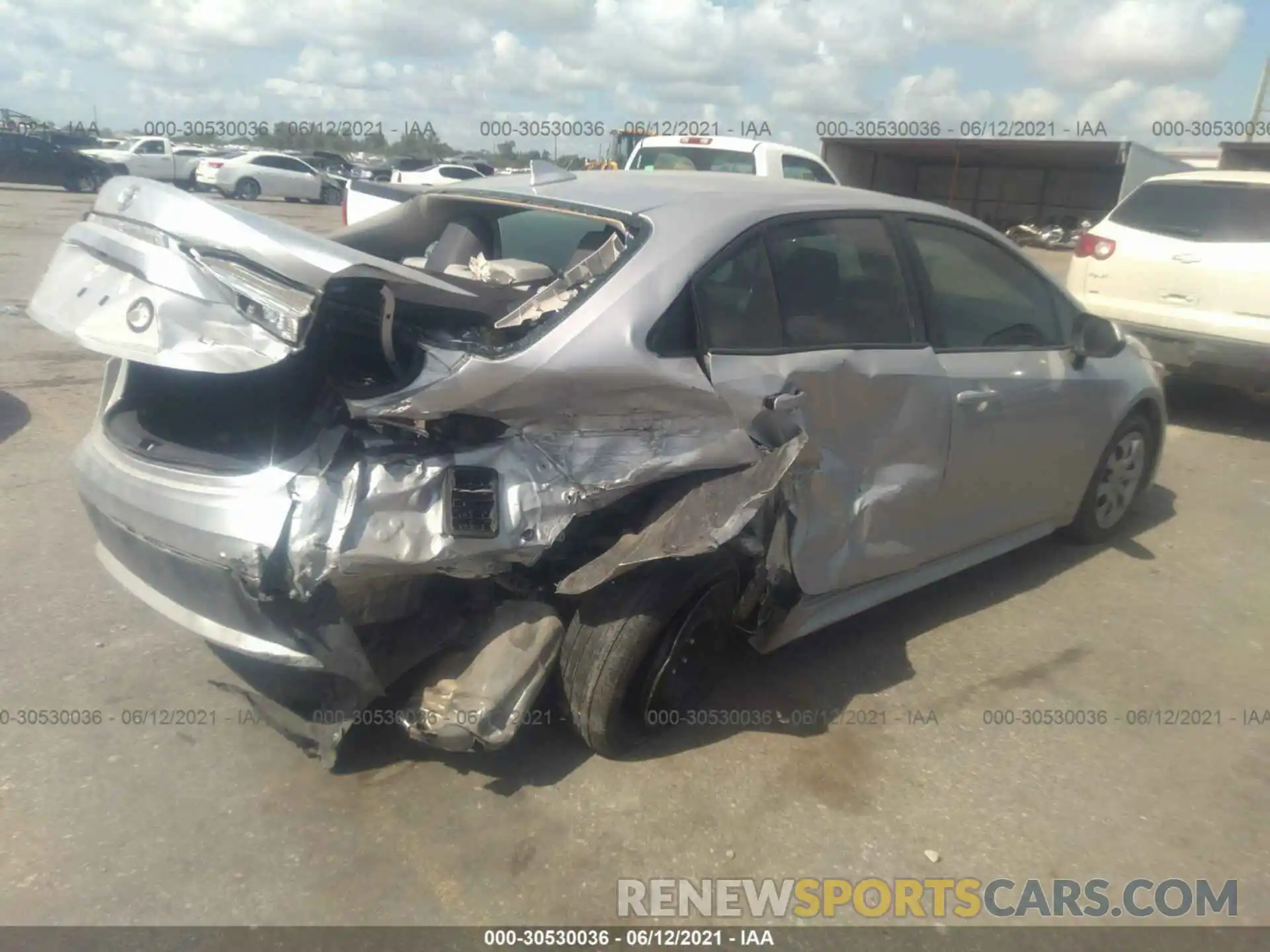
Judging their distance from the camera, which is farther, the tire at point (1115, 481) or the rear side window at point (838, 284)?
the tire at point (1115, 481)

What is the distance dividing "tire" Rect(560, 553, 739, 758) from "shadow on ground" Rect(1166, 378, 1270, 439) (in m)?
6.00

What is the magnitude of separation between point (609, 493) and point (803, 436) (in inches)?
25.6

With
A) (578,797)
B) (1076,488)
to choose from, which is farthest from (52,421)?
(1076,488)

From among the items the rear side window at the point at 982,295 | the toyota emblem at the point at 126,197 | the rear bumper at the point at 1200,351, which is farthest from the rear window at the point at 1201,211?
the toyota emblem at the point at 126,197

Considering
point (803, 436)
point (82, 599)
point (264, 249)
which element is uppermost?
point (264, 249)

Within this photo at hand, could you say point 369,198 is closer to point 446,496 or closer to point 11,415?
point 11,415

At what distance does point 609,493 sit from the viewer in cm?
271

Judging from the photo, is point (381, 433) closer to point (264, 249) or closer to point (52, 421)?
point (264, 249)

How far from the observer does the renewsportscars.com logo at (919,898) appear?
8.38ft

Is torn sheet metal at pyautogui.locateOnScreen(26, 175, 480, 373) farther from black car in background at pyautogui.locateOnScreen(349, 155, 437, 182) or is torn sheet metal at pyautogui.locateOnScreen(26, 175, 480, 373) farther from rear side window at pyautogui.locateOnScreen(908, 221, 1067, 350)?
black car in background at pyautogui.locateOnScreen(349, 155, 437, 182)

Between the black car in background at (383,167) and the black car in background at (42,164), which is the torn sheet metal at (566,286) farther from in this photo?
the black car in background at (42,164)

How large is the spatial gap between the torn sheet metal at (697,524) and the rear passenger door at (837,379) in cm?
17

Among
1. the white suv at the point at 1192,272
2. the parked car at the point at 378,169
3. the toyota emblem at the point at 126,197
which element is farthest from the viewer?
the parked car at the point at 378,169

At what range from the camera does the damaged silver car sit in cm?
248
